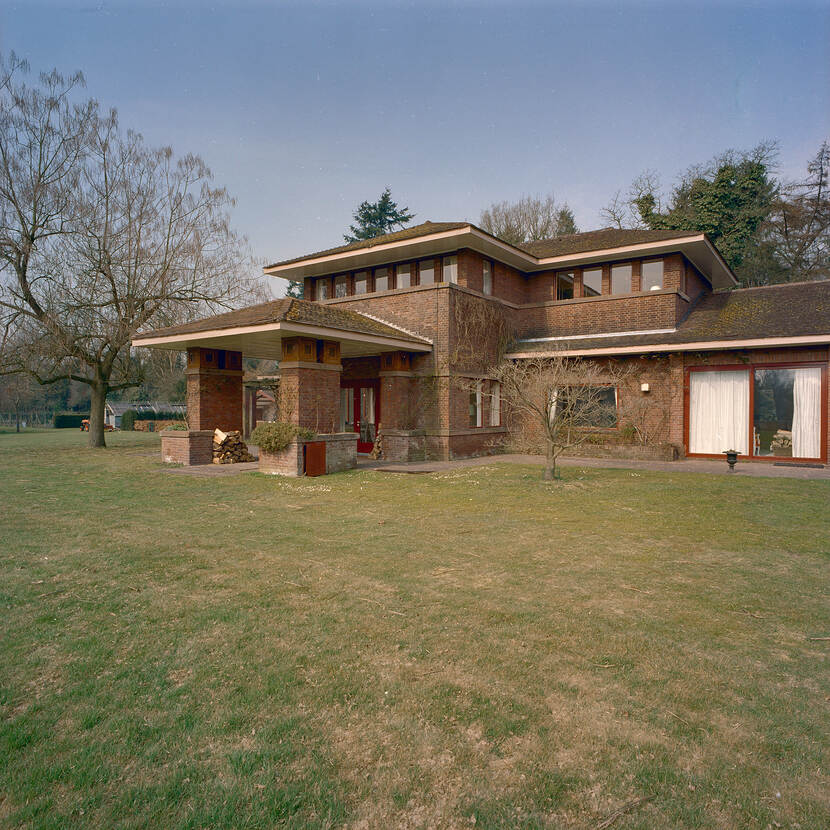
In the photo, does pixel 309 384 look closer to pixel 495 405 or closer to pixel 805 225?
pixel 495 405

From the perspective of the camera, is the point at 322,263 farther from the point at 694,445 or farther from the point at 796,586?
the point at 796,586

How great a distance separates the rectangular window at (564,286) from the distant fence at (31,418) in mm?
54554

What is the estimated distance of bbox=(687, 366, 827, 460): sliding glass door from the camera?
1391 centimetres

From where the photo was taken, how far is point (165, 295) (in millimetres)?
20875

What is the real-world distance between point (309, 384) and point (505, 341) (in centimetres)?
780

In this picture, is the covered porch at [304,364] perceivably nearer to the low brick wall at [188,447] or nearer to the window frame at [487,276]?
the low brick wall at [188,447]

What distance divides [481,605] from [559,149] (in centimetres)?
1243

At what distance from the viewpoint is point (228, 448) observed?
15.3 m

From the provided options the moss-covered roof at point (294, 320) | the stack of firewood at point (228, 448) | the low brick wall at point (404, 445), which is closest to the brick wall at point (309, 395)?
the moss-covered roof at point (294, 320)

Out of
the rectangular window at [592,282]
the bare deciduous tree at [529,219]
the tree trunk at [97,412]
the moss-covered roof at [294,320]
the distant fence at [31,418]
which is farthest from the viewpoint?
the distant fence at [31,418]

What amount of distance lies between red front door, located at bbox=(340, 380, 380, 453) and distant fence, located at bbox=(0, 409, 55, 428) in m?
48.6

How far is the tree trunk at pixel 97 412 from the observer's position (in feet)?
70.8

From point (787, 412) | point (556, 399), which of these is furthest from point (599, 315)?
point (556, 399)

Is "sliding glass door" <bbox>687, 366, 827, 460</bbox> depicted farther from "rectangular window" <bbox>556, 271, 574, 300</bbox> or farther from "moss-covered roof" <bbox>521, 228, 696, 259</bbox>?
"rectangular window" <bbox>556, 271, 574, 300</bbox>
